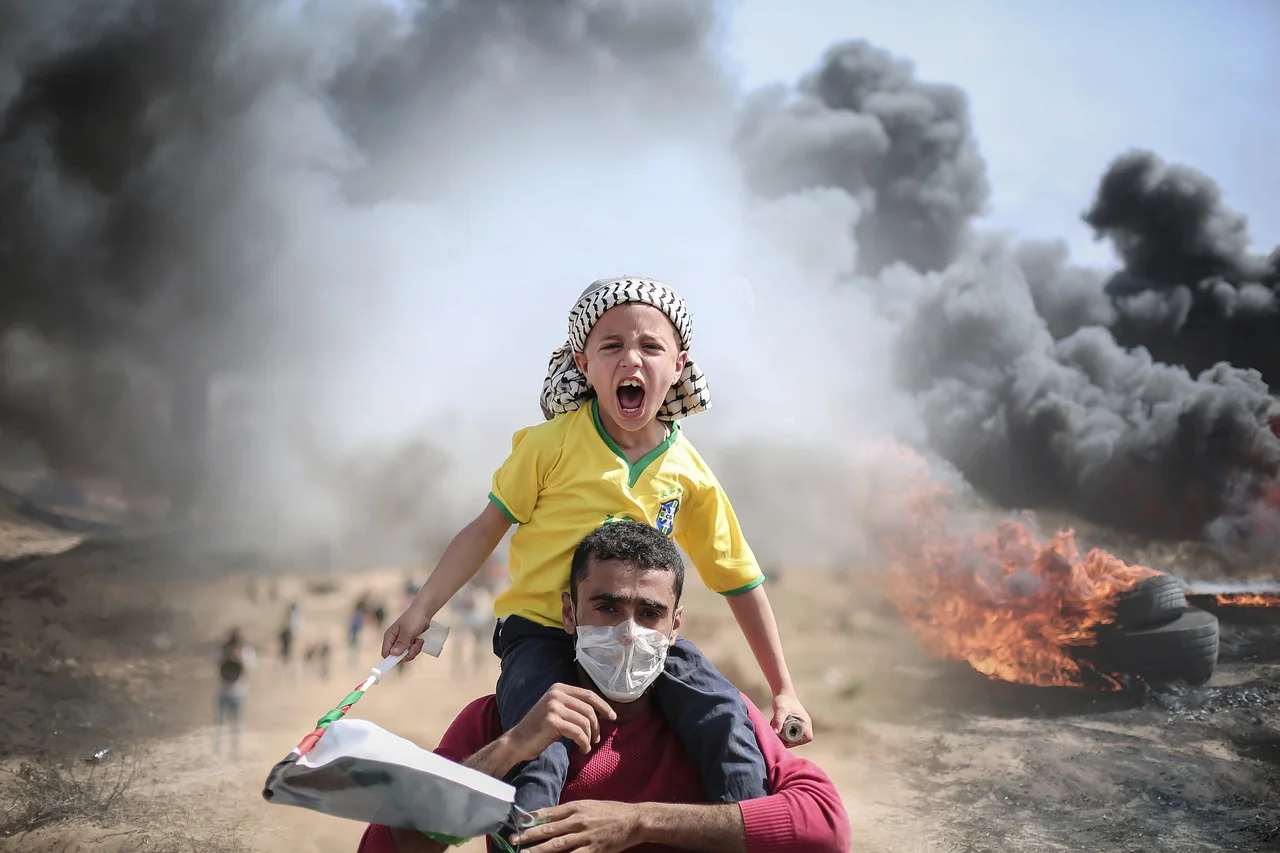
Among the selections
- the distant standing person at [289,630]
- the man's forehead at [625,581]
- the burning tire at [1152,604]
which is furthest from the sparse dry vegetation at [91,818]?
the burning tire at [1152,604]

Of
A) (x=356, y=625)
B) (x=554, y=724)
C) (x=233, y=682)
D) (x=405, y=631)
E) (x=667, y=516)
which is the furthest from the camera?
A: (x=356, y=625)

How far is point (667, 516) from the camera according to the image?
3309 mm

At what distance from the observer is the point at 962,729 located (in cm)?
1081

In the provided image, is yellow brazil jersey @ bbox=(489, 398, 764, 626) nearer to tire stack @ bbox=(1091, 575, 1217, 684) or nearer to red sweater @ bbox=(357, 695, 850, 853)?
red sweater @ bbox=(357, 695, 850, 853)

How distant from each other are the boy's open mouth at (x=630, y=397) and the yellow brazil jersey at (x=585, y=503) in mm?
205

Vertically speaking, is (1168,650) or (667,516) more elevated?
(667,516)

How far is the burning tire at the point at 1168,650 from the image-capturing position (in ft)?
33.2

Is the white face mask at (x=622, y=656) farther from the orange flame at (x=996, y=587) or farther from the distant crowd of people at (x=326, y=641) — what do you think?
the orange flame at (x=996, y=587)

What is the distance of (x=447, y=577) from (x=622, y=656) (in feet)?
2.26

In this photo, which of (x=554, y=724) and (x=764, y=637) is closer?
(x=554, y=724)

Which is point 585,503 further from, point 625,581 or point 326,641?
point 326,641

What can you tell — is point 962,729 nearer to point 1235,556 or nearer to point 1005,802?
point 1005,802

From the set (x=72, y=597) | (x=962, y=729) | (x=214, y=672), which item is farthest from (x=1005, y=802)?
(x=72, y=597)

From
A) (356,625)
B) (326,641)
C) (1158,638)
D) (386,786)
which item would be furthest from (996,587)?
(386,786)
